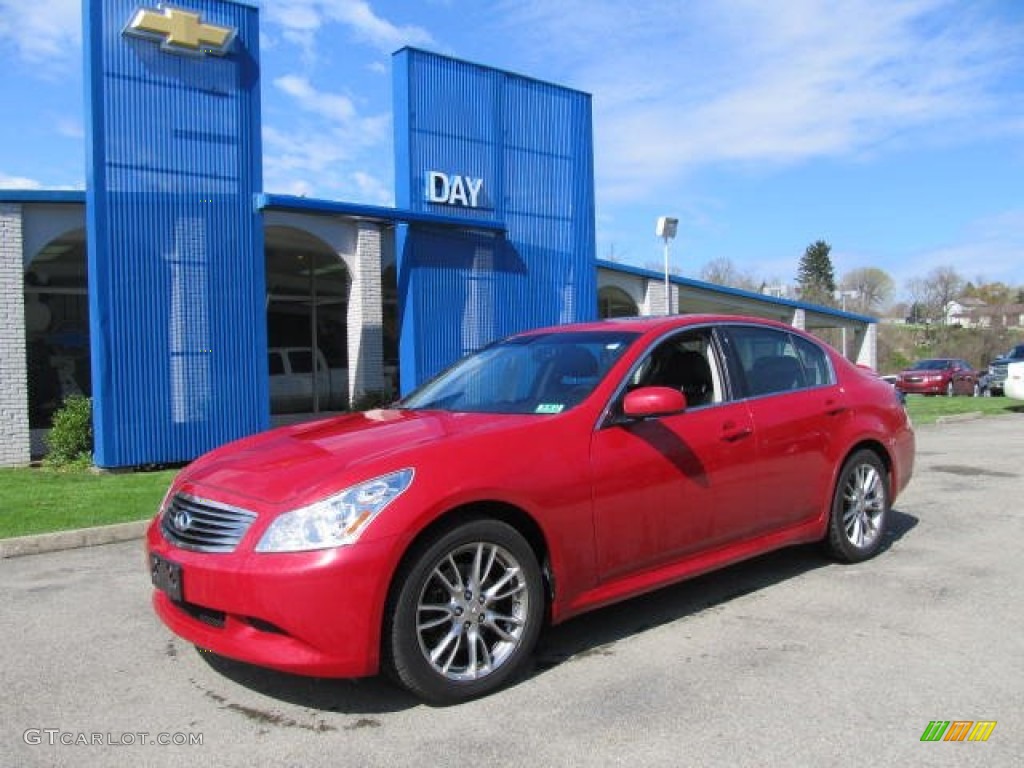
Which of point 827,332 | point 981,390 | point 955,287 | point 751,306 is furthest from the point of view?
point 955,287

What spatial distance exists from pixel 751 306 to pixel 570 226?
12.9 m

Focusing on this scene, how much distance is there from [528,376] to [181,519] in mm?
1955

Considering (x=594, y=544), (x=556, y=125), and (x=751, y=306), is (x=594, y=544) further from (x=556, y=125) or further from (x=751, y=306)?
(x=751, y=306)

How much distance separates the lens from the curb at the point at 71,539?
6.88 meters

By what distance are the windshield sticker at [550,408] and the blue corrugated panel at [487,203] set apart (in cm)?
935

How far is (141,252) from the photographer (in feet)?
37.3

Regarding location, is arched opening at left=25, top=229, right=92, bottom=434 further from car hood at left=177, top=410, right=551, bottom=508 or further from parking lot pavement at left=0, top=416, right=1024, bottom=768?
car hood at left=177, top=410, right=551, bottom=508

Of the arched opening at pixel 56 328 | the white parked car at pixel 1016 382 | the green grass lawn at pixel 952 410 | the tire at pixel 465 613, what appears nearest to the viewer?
the tire at pixel 465 613

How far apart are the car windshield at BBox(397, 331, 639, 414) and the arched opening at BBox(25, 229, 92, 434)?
11884 mm

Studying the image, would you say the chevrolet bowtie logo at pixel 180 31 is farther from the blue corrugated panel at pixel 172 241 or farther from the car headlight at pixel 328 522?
the car headlight at pixel 328 522

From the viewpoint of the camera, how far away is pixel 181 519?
3865mm

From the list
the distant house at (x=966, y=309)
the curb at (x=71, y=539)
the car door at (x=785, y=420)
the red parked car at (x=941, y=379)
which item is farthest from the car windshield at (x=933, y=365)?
the distant house at (x=966, y=309)

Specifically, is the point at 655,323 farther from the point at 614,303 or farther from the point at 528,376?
the point at 614,303

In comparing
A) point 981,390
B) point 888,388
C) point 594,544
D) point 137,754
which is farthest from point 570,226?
point 981,390
